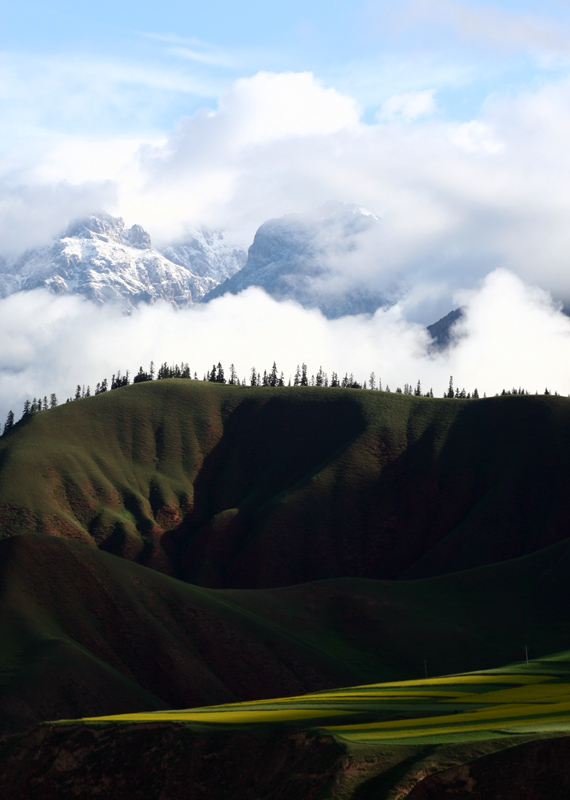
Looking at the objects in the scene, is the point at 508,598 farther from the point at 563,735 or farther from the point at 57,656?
the point at 563,735

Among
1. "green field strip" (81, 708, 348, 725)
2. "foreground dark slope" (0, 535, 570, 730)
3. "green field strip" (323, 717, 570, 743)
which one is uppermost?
"green field strip" (323, 717, 570, 743)

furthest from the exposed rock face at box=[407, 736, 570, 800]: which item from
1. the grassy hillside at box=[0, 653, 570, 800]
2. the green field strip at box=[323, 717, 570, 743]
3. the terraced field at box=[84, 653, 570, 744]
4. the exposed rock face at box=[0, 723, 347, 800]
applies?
the exposed rock face at box=[0, 723, 347, 800]

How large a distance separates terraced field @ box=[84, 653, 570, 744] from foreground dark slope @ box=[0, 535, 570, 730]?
32448 mm

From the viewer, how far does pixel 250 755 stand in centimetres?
5178

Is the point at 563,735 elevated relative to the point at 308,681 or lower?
elevated

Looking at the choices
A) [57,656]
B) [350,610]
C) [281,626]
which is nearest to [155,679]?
[57,656]

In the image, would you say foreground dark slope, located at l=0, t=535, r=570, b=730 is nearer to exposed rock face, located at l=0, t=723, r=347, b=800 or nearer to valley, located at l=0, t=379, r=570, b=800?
valley, located at l=0, t=379, r=570, b=800

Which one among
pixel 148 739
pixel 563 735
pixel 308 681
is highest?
pixel 563 735

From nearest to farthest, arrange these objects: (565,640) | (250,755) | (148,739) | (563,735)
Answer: (563,735), (250,755), (148,739), (565,640)

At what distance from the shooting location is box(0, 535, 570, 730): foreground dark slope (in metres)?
104

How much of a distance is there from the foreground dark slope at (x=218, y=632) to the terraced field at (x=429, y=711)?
106ft

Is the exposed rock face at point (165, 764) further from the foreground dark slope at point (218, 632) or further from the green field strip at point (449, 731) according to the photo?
the foreground dark slope at point (218, 632)

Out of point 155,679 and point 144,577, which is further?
point 144,577

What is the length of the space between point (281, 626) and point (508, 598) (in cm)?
3455
